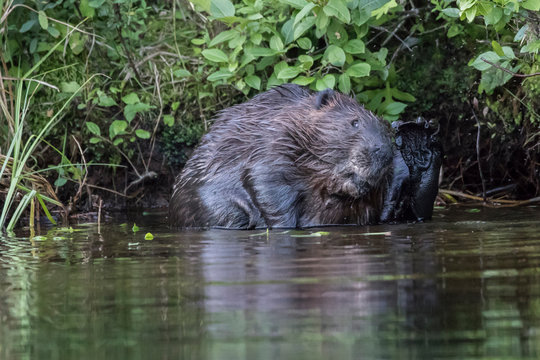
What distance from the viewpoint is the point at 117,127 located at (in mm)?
6082

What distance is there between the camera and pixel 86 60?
643cm

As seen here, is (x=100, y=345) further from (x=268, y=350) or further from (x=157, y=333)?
(x=268, y=350)

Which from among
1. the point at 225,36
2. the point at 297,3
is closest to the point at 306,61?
the point at 297,3

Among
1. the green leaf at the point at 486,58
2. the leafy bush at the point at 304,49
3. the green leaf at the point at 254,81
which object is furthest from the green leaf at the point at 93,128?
the green leaf at the point at 486,58

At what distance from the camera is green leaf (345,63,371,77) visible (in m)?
5.39

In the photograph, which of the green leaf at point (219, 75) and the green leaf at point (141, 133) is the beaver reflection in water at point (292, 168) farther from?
the green leaf at point (141, 133)

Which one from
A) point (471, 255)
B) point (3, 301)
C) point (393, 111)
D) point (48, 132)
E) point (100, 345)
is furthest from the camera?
point (48, 132)

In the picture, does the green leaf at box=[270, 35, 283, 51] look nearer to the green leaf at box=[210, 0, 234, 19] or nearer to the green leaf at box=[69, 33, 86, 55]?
the green leaf at box=[210, 0, 234, 19]

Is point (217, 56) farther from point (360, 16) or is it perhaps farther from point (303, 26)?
point (360, 16)

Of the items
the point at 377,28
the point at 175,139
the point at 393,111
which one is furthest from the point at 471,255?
the point at 175,139

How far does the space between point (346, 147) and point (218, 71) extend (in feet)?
3.88

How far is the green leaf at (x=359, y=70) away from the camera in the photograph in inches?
212

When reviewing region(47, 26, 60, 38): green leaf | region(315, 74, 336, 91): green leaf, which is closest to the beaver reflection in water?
region(315, 74, 336, 91): green leaf

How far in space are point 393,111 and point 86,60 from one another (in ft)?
7.16
